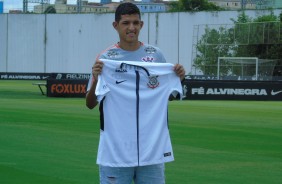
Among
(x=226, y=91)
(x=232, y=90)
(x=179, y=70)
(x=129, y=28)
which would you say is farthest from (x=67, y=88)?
(x=129, y=28)

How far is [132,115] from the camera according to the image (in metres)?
6.46

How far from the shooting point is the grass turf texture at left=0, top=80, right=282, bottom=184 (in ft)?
40.2

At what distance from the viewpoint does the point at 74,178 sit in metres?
11.9

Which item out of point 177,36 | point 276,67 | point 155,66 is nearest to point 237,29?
point 276,67

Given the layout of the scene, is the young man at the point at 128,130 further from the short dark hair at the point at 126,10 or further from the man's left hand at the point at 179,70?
the man's left hand at the point at 179,70

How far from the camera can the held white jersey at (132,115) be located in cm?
644

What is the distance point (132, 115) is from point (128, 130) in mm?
126

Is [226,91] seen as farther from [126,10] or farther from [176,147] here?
[126,10]

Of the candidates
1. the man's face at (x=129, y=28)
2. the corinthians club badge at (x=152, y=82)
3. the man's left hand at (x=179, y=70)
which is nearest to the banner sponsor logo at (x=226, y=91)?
the man's left hand at (x=179, y=70)

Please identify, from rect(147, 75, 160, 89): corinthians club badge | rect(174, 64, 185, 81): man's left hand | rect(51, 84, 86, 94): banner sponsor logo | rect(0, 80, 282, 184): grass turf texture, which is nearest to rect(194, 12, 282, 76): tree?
rect(51, 84, 86, 94): banner sponsor logo

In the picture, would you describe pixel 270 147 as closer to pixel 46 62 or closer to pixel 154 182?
pixel 154 182

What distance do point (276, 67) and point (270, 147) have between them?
158ft

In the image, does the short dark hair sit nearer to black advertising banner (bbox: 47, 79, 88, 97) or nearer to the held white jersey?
the held white jersey

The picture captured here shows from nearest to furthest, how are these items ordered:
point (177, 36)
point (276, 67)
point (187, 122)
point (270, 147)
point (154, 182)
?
point (154, 182), point (270, 147), point (187, 122), point (276, 67), point (177, 36)
